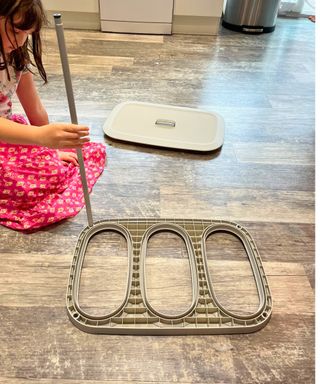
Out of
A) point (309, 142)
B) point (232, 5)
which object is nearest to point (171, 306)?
point (309, 142)

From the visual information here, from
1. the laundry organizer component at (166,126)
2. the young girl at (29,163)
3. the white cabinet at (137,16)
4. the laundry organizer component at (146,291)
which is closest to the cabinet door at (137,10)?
the white cabinet at (137,16)

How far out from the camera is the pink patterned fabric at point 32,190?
0.88m

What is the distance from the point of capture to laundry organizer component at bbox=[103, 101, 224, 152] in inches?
46.1

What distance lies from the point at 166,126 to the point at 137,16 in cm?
105

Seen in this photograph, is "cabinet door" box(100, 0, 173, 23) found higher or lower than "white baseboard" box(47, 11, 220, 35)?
higher

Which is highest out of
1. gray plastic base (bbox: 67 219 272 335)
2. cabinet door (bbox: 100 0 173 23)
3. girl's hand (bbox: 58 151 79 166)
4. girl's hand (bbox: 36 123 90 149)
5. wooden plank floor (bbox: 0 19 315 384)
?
girl's hand (bbox: 36 123 90 149)

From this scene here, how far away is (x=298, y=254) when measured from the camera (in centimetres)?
86

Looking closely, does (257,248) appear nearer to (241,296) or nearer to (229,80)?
(241,296)

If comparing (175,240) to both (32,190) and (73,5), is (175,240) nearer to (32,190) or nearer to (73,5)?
(32,190)

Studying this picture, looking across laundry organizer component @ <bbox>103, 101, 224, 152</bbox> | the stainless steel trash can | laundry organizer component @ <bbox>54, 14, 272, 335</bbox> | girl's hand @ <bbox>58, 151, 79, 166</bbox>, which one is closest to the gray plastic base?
laundry organizer component @ <bbox>54, 14, 272, 335</bbox>

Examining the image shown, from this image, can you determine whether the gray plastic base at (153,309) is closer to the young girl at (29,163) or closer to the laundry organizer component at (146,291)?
the laundry organizer component at (146,291)

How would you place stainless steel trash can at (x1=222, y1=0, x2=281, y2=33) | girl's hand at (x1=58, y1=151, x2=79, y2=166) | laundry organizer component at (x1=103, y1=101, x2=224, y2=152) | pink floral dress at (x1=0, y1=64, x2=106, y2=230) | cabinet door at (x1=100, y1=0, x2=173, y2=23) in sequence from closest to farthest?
pink floral dress at (x1=0, y1=64, x2=106, y2=230)
girl's hand at (x1=58, y1=151, x2=79, y2=166)
laundry organizer component at (x1=103, y1=101, x2=224, y2=152)
cabinet door at (x1=100, y1=0, x2=173, y2=23)
stainless steel trash can at (x1=222, y1=0, x2=281, y2=33)

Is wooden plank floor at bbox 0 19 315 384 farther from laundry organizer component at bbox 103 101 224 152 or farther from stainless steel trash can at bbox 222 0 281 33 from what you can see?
stainless steel trash can at bbox 222 0 281 33

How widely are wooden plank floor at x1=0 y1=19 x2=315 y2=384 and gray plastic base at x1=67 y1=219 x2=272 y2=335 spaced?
0.02 m
